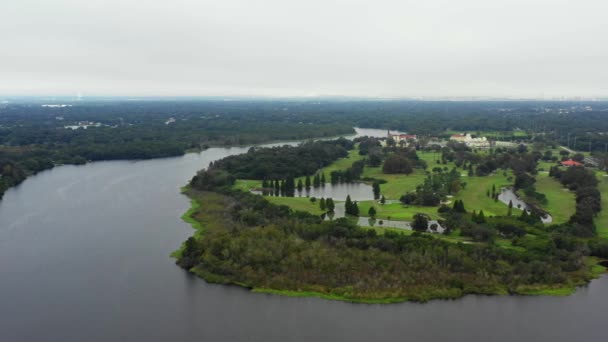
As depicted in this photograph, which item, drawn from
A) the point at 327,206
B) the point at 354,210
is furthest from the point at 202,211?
the point at 354,210

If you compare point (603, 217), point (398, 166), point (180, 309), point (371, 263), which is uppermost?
point (398, 166)

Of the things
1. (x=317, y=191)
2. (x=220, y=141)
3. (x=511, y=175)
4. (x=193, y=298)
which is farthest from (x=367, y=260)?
(x=220, y=141)

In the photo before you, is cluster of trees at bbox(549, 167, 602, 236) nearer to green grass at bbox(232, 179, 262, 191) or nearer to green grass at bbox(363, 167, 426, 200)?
green grass at bbox(363, 167, 426, 200)

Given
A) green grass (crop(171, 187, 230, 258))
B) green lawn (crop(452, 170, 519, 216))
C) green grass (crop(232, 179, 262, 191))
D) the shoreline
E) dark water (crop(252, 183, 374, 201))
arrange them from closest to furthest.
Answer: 1. the shoreline
2. green grass (crop(171, 187, 230, 258))
3. green lawn (crop(452, 170, 519, 216))
4. dark water (crop(252, 183, 374, 201))
5. green grass (crop(232, 179, 262, 191))

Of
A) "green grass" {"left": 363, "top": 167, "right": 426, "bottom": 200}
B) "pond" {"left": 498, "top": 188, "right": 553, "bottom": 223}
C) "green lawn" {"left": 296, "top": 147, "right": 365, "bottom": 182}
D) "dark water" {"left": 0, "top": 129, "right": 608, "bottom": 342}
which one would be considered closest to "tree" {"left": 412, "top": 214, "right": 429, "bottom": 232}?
"dark water" {"left": 0, "top": 129, "right": 608, "bottom": 342}

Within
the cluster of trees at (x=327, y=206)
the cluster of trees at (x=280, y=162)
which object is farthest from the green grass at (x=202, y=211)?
the cluster of trees at (x=327, y=206)

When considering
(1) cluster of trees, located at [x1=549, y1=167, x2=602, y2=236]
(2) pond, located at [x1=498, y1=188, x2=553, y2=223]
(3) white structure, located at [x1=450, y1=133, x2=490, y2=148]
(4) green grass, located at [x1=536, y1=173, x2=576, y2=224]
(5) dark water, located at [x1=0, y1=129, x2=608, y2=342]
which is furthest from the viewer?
(3) white structure, located at [x1=450, y1=133, x2=490, y2=148]

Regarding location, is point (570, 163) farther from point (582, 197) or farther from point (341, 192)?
point (341, 192)
